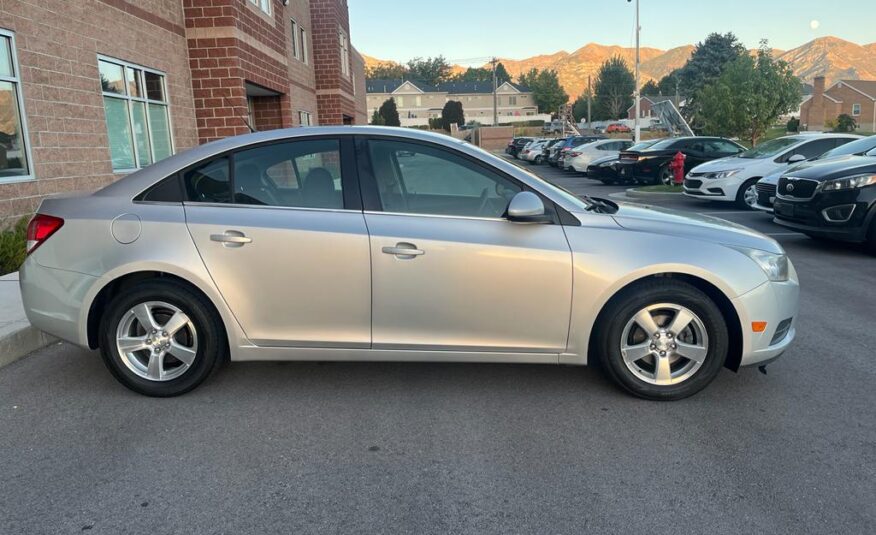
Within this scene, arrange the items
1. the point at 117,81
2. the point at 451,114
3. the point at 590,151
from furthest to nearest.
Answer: the point at 451,114
the point at 590,151
the point at 117,81

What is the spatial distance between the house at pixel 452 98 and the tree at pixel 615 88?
9588 millimetres

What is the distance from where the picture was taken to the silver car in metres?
3.83

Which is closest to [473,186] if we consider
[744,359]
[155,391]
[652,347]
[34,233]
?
[652,347]

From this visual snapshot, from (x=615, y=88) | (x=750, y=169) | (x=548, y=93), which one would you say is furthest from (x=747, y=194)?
(x=548, y=93)

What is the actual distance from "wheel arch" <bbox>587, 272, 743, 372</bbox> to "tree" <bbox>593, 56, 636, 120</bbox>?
10293cm

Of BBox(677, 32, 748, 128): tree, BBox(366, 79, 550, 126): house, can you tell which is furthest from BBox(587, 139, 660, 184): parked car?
BBox(366, 79, 550, 126): house

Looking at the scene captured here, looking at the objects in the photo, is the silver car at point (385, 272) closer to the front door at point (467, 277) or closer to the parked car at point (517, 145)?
the front door at point (467, 277)

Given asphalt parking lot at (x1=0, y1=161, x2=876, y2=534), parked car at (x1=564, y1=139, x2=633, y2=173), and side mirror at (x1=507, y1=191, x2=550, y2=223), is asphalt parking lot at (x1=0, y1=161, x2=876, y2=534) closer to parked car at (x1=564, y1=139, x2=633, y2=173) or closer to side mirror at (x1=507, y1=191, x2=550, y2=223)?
side mirror at (x1=507, y1=191, x2=550, y2=223)

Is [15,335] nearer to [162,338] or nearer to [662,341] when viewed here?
[162,338]

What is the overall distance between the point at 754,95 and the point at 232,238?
1369 inches

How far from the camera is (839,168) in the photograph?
8484 mm

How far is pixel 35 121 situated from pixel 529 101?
10803cm

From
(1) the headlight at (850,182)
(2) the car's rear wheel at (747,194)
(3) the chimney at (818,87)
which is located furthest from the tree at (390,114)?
(1) the headlight at (850,182)

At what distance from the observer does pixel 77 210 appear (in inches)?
158
